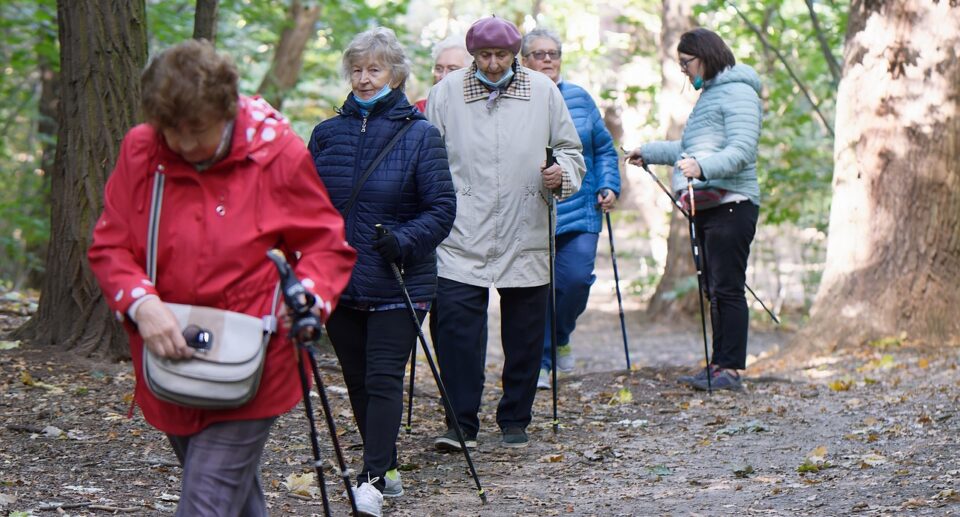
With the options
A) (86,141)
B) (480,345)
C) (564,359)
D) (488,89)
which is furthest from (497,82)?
(564,359)

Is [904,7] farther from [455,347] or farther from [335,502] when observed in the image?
[335,502]

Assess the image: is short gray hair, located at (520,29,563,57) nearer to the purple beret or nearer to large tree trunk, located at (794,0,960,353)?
the purple beret

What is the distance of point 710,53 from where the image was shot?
7.20 m

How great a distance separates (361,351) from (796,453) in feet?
7.90

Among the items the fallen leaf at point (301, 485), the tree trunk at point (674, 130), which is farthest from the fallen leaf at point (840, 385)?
the tree trunk at point (674, 130)

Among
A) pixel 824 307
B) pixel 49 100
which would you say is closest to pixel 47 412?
pixel 824 307

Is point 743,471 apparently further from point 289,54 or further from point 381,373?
point 289,54

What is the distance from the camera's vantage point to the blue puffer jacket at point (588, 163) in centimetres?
750

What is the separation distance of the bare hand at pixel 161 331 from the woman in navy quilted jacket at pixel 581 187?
4.81m

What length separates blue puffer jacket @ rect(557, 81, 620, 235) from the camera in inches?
295

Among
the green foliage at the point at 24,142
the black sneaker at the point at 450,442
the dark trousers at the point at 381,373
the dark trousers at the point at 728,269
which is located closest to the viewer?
the dark trousers at the point at 381,373

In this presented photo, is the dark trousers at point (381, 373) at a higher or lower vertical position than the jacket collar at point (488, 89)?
lower

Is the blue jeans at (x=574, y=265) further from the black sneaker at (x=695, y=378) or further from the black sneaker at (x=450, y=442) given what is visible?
the black sneaker at (x=450, y=442)

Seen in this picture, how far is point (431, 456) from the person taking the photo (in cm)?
592
